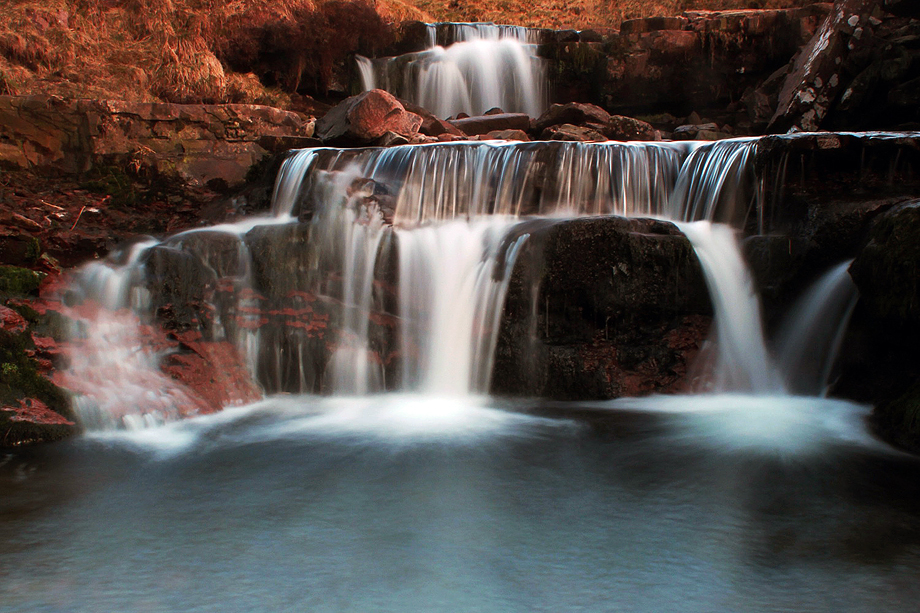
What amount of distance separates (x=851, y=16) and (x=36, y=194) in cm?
1175

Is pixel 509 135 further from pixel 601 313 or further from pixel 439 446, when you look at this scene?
pixel 439 446

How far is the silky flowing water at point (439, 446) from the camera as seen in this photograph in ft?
11.6

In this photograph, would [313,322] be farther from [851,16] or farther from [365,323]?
[851,16]

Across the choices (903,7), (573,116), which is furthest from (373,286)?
(903,7)

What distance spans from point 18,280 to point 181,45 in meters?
6.76

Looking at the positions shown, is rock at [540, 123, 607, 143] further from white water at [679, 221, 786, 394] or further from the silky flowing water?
white water at [679, 221, 786, 394]

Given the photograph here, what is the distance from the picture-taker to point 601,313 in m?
6.86

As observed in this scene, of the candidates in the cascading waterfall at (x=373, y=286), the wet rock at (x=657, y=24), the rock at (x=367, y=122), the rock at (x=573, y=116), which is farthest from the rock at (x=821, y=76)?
the rock at (x=367, y=122)

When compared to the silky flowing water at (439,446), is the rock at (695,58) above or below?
above

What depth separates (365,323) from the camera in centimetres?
727

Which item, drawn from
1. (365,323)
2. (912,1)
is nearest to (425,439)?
(365,323)

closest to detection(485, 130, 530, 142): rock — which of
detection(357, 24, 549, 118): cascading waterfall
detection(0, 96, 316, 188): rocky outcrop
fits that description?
detection(0, 96, 316, 188): rocky outcrop

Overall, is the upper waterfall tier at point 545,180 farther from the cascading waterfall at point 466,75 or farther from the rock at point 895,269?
the cascading waterfall at point 466,75

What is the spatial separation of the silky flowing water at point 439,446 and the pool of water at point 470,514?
0.02 meters
